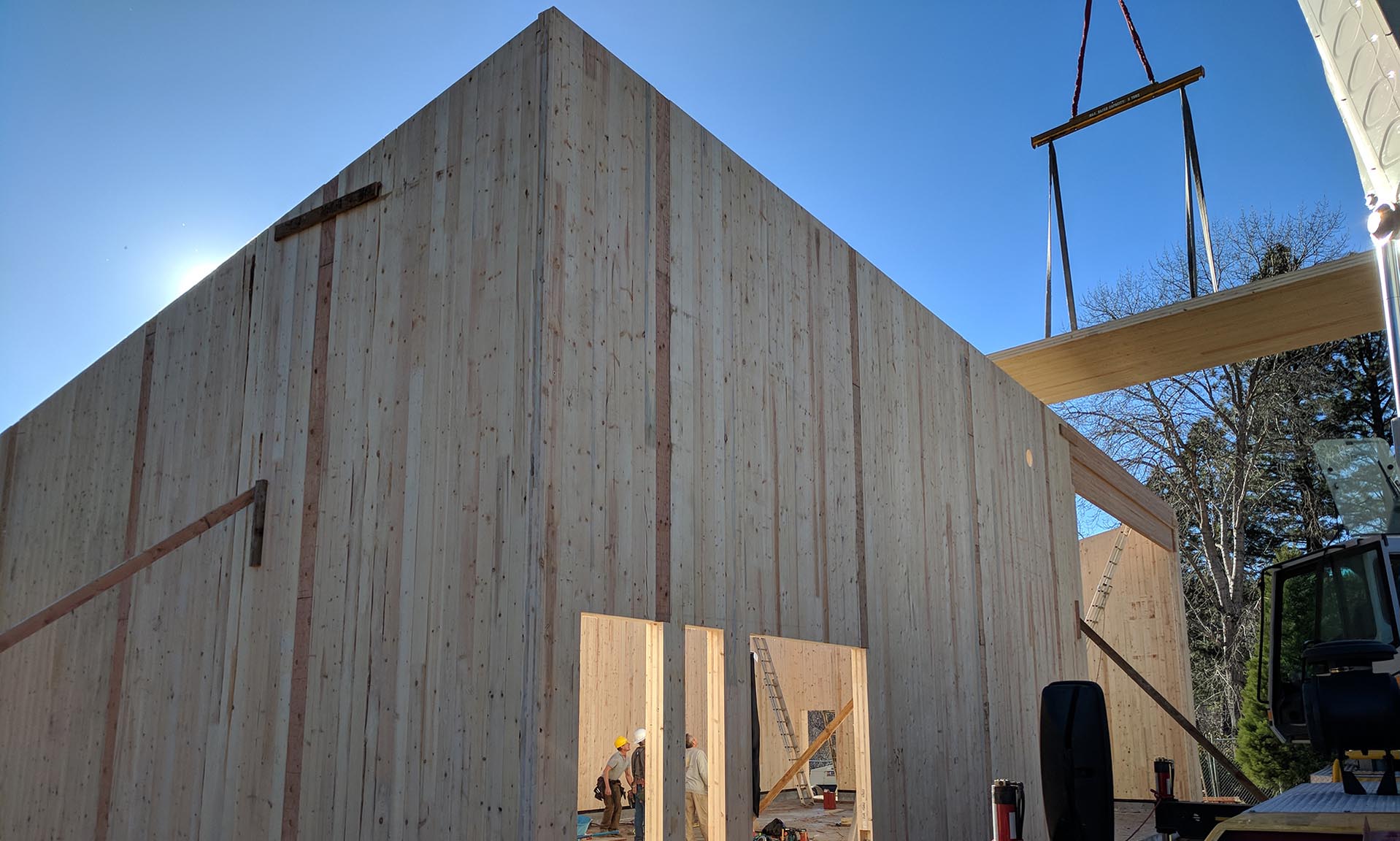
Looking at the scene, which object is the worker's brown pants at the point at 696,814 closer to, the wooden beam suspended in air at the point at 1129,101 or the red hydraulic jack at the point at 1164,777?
the red hydraulic jack at the point at 1164,777

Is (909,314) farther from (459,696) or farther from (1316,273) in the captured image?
(459,696)

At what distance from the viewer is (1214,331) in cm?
1147

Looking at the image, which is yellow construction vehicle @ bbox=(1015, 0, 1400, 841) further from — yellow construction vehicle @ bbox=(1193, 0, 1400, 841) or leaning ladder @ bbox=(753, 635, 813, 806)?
leaning ladder @ bbox=(753, 635, 813, 806)

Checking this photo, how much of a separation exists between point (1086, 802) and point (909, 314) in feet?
17.7

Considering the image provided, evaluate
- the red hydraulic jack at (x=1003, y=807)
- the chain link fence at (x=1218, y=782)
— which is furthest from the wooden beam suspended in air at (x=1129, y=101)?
the chain link fence at (x=1218, y=782)

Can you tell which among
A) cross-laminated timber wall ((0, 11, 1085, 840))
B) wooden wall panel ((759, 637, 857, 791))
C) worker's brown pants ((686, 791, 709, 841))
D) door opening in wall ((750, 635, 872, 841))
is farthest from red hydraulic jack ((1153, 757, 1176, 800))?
wooden wall panel ((759, 637, 857, 791))

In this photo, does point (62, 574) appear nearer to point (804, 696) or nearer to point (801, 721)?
point (804, 696)

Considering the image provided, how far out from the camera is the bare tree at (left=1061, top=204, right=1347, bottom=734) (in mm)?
25656

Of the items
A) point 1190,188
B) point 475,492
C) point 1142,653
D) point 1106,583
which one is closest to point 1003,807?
point 475,492

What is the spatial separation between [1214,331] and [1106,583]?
892 cm

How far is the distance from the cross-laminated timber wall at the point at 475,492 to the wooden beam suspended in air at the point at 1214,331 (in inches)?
115

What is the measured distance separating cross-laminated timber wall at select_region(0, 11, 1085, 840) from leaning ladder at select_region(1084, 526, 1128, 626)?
993 centimetres

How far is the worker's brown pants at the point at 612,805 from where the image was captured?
537 inches

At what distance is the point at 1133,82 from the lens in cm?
3425
